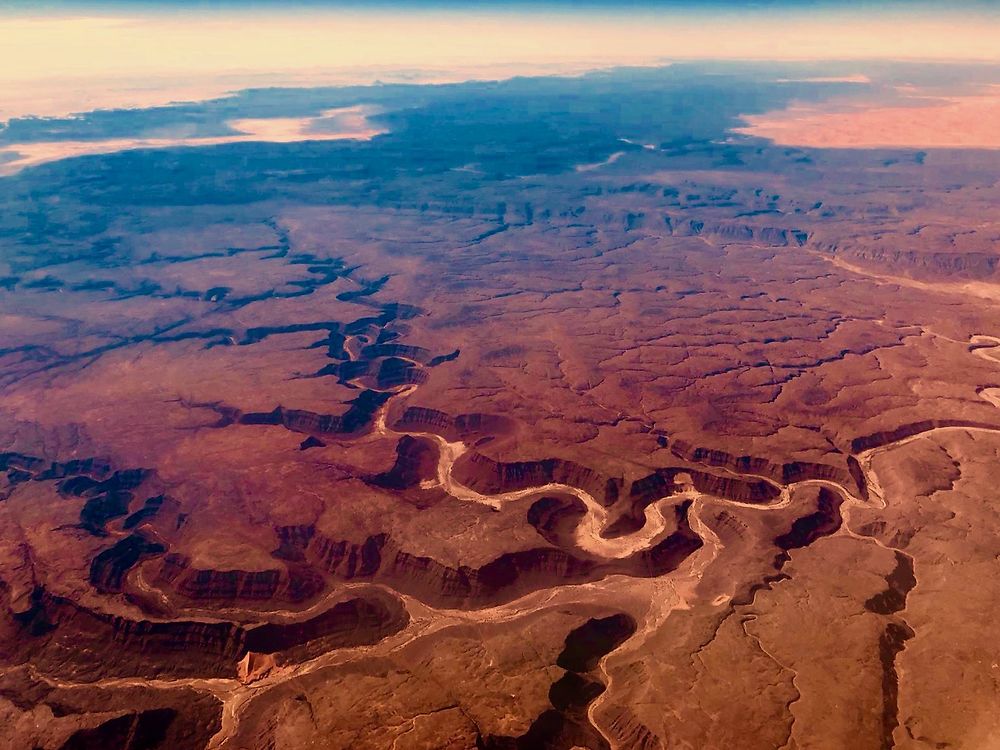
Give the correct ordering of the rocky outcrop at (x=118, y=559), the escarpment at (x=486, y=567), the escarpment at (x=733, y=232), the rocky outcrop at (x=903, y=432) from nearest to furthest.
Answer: the escarpment at (x=486, y=567) < the rocky outcrop at (x=118, y=559) < the rocky outcrop at (x=903, y=432) < the escarpment at (x=733, y=232)

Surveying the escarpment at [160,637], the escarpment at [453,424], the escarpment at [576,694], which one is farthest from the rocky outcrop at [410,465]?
the escarpment at [576,694]

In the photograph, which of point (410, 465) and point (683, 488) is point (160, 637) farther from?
point (683, 488)

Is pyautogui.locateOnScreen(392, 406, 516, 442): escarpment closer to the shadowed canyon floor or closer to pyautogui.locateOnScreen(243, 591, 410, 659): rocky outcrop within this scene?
the shadowed canyon floor

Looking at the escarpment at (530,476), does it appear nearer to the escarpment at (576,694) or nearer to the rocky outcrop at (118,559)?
the escarpment at (576,694)

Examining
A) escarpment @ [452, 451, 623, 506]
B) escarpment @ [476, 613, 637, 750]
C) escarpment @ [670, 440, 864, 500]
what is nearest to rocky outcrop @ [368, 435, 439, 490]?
escarpment @ [452, 451, 623, 506]

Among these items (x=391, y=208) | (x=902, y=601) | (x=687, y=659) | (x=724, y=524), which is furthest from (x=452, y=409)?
(x=391, y=208)

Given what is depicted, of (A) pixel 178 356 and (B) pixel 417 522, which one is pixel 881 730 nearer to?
(B) pixel 417 522

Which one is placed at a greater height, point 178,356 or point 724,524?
point 178,356

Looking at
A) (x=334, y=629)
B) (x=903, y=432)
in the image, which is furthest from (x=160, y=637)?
(x=903, y=432)

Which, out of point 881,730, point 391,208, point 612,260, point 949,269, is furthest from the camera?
point 391,208
